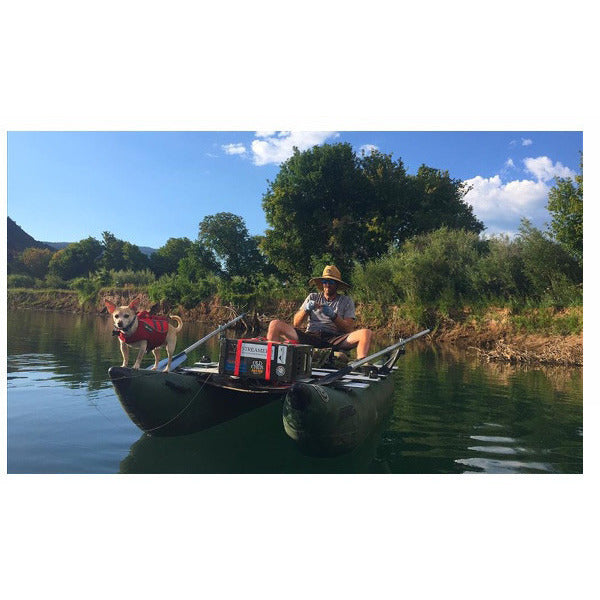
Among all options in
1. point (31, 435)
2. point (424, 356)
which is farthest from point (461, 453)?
point (424, 356)

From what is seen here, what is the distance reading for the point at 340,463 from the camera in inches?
173

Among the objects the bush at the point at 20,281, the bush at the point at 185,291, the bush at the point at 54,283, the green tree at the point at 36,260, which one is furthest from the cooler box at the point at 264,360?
the green tree at the point at 36,260

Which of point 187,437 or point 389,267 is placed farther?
point 389,267

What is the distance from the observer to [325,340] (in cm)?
636

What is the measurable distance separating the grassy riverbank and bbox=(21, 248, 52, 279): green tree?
24.0m

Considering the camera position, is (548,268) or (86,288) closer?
(548,268)

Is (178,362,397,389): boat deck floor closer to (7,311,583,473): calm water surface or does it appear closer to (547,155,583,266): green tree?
(7,311,583,473): calm water surface

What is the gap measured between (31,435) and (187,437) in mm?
1541

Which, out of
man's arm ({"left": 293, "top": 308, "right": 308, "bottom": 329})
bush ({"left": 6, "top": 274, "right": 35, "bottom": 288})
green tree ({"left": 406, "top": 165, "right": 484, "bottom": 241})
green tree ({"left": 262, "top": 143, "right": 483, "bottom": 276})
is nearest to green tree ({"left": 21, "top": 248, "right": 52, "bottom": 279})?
bush ({"left": 6, "top": 274, "right": 35, "bottom": 288})

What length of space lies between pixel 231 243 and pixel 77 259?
18509 mm

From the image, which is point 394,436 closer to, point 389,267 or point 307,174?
point 389,267

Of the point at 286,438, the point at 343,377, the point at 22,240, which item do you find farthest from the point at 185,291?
the point at 22,240

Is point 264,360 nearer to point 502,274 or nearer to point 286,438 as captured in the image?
point 286,438

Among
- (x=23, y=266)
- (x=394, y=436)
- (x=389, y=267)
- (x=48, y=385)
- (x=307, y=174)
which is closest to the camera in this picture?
(x=394, y=436)
